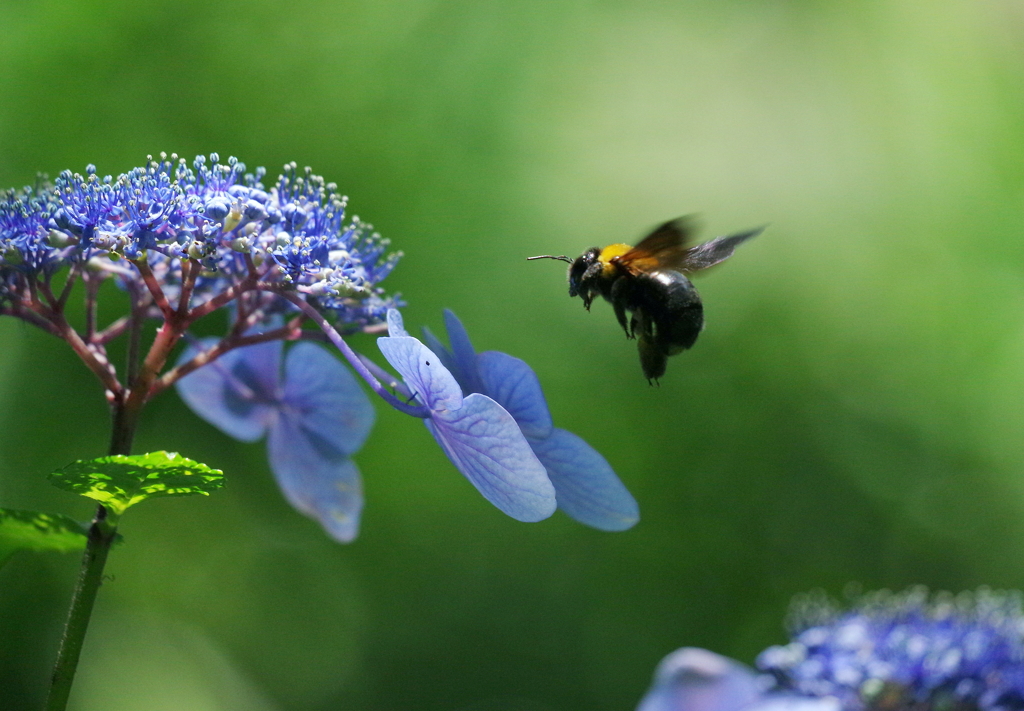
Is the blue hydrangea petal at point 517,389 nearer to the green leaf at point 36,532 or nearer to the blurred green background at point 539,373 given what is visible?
the green leaf at point 36,532

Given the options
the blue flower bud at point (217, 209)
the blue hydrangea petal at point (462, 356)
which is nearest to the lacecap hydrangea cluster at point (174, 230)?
the blue flower bud at point (217, 209)

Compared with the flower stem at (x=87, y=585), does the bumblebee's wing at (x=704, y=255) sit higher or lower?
higher

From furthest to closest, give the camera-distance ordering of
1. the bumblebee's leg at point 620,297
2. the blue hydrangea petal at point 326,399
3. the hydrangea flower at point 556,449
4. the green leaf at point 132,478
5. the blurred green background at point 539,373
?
1. the blurred green background at point 539,373
2. the bumblebee's leg at point 620,297
3. the blue hydrangea petal at point 326,399
4. the hydrangea flower at point 556,449
5. the green leaf at point 132,478

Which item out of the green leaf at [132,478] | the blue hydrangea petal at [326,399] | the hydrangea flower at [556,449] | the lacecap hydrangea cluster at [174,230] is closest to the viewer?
the green leaf at [132,478]

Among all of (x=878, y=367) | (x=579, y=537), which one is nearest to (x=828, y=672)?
(x=579, y=537)

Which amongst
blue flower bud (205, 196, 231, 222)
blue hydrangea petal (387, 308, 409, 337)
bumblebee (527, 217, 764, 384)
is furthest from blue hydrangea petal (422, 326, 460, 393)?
bumblebee (527, 217, 764, 384)

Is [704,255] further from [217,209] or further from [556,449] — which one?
[217,209]

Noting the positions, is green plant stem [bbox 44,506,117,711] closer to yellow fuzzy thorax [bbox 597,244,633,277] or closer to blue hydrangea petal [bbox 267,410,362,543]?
blue hydrangea petal [bbox 267,410,362,543]
